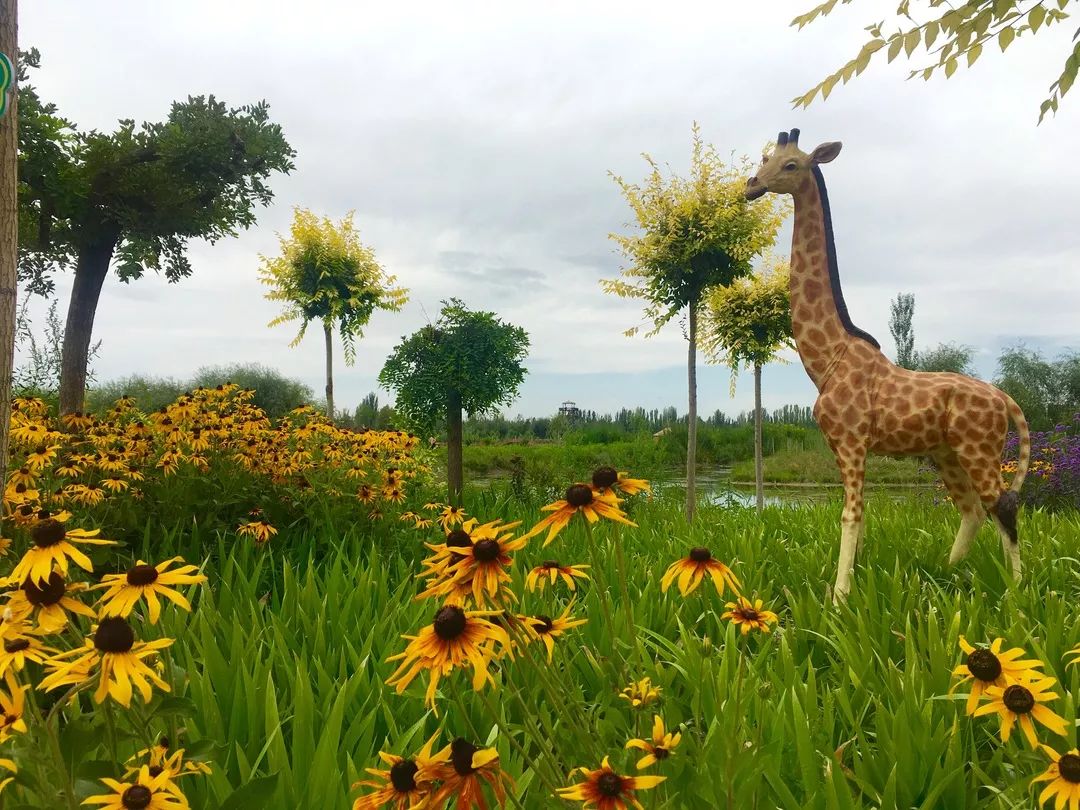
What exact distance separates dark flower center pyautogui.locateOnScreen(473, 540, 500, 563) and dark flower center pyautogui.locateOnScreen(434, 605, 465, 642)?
0.48 ft

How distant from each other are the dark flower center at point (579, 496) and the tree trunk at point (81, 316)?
30.5ft

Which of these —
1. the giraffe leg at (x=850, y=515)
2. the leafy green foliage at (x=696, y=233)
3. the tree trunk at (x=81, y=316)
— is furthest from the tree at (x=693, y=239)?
the tree trunk at (x=81, y=316)

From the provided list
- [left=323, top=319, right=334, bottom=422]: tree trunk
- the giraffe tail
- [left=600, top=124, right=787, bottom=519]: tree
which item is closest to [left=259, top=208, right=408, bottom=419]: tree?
[left=323, top=319, right=334, bottom=422]: tree trunk

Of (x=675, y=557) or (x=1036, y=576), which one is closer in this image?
(x=1036, y=576)

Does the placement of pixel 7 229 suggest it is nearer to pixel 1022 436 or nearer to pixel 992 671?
pixel 992 671

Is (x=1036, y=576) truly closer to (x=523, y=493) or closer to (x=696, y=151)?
(x=523, y=493)

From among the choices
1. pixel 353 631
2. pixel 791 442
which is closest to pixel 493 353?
pixel 353 631

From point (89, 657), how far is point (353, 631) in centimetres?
198

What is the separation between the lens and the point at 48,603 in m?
1.19

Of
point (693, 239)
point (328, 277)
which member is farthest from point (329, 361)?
point (693, 239)

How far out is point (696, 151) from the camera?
25.5ft

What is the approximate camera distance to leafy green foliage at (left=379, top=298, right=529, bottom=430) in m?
7.64

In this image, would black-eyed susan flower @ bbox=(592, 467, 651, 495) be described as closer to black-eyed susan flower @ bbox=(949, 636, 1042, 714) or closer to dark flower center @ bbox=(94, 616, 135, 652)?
black-eyed susan flower @ bbox=(949, 636, 1042, 714)

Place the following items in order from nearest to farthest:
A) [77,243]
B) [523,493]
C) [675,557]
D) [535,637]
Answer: [535,637] → [675,557] → [523,493] → [77,243]
